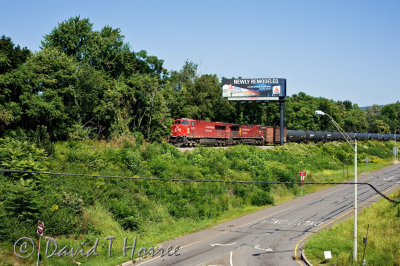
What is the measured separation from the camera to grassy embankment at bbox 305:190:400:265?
23656 millimetres

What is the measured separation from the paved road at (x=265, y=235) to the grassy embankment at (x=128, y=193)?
2.10 meters

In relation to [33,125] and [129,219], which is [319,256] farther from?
[33,125]

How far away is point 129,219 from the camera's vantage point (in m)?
28.3

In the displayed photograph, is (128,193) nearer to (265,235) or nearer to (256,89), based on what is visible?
(265,235)

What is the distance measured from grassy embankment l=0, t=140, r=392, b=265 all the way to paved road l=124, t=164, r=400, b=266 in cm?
210

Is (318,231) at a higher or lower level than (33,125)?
lower

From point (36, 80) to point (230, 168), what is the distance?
2737 centimetres

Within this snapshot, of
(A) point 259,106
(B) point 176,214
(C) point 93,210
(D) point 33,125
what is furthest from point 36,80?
(A) point 259,106

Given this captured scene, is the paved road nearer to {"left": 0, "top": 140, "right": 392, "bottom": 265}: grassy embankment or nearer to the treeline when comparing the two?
{"left": 0, "top": 140, "right": 392, "bottom": 265}: grassy embankment

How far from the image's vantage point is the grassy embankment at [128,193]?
78.3 feet

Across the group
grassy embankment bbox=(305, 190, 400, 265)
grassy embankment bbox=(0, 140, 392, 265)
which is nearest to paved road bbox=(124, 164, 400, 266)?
grassy embankment bbox=(305, 190, 400, 265)

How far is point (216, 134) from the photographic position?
194 ft

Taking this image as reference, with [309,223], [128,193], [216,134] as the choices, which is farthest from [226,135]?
[128,193]

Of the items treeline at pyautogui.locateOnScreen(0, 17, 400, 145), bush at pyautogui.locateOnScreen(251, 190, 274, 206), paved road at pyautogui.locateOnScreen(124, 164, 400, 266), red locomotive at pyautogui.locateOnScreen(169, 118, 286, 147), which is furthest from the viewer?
red locomotive at pyautogui.locateOnScreen(169, 118, 286, 147)
